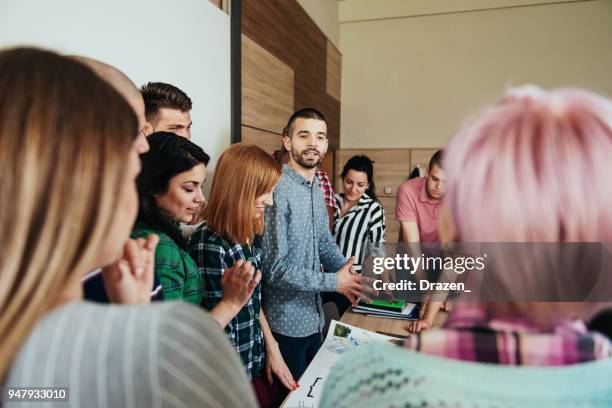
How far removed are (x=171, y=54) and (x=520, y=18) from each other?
4.39 meters

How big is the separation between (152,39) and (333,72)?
3.43m

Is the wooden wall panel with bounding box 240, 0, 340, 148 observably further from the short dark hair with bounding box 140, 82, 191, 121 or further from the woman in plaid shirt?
the woman in plaid shirt

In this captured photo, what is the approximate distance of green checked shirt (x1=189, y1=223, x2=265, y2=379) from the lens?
4.04 ft

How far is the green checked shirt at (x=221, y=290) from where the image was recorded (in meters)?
1.23

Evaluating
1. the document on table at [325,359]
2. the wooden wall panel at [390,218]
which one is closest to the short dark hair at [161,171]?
the document on table at [325,359]

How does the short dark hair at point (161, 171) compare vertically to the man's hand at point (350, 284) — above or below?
above

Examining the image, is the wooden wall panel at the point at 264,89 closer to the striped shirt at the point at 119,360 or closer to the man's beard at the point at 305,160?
the man's beard at the point at 305,160

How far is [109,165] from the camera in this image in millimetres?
443

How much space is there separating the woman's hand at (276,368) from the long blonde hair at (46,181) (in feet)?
3.88

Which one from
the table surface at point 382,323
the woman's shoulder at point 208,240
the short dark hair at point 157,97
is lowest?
the table surface at point 382,323

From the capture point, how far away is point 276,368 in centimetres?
149

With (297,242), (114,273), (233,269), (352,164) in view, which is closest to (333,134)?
(352,164)

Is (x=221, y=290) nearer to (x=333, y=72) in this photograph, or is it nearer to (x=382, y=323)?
(x=382, y=323)

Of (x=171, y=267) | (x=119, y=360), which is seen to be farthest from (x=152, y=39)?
(x=119, y=360)
